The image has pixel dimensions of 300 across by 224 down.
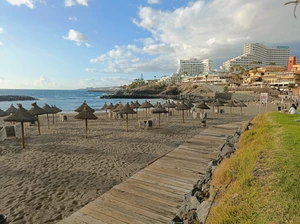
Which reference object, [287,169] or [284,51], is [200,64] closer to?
[284,51]

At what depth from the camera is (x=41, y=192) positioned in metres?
5.38

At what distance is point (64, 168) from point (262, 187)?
22.2ft

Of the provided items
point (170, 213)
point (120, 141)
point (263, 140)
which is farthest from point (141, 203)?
point (120, 141)

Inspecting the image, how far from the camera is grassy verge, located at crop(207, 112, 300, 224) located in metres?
2.19

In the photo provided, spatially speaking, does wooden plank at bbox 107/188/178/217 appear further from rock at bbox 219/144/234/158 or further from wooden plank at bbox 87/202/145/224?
rock at bbox 219/144/234/158

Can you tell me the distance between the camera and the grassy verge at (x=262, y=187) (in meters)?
2.19

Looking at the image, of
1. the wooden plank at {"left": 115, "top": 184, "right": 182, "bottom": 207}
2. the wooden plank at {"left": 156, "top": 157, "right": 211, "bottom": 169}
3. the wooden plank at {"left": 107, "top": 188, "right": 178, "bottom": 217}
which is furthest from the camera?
the wooden plank at {"left": 156, "top": 157, "right": 211, "bottom": 169}

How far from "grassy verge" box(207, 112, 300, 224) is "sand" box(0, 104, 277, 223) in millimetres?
3679

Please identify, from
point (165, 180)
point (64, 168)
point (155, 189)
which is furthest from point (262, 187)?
point (64, 168)

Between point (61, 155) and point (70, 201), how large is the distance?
166 inches

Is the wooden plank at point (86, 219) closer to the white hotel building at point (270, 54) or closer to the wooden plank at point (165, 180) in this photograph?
the wooden plank at point (165, 180)

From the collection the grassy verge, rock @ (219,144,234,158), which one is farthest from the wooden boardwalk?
the grassy verge

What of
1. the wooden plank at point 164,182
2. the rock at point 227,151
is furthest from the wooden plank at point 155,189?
the rock at point 227,151

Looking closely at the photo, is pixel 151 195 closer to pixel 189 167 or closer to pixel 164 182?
pixel 164 182
